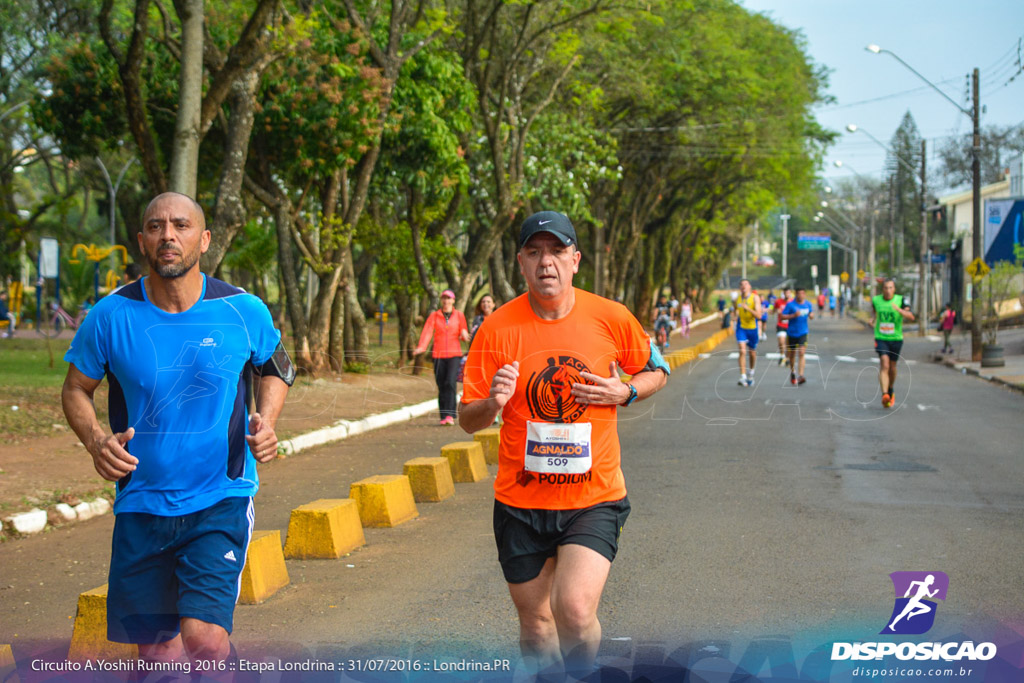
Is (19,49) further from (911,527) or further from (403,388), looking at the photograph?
(911,527)

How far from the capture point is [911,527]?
8.05 meters

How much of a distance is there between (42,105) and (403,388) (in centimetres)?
783

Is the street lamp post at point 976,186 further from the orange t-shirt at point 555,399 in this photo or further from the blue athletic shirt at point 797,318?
the orange t-shirt at point 555,399

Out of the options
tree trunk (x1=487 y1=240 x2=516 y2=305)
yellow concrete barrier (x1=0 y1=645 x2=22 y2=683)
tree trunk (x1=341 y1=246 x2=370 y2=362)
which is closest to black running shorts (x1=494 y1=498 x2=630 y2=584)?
yellow concrete barrier (x1=0 y1=645 x2=22 y2=683)

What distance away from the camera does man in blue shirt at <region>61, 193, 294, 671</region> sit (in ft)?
12.5

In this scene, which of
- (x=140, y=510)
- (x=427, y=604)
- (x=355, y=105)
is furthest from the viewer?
(x=355, y=105)

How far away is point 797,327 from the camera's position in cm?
2047

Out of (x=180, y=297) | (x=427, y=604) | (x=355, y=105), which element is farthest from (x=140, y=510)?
(x=355, y=105)

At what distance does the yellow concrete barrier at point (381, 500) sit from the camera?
27.7 ft

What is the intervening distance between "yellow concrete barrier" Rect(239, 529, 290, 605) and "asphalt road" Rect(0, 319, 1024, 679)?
0.08 metres

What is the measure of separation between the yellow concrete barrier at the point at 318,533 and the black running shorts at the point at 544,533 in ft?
11.0

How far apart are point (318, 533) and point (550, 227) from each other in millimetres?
3872

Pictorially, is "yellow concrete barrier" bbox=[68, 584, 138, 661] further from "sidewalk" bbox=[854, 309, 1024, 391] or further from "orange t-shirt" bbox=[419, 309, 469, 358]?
"sidewalk" bbox=[854, 309, 1024, 391]

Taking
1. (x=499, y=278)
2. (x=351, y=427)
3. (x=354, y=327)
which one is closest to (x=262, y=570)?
(x=351, y=427)
